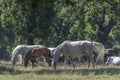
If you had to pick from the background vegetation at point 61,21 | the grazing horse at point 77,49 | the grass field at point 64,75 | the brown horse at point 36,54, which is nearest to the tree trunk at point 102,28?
the background vegetation at point 61,21

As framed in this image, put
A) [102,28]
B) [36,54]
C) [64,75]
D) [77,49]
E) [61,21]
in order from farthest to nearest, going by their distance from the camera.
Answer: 1. [61,21]
2. [102,28]
3. [36,54]
4. [77,49]
5. [64,75]

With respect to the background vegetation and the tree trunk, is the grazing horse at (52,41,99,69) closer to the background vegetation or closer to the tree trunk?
the background vegetation

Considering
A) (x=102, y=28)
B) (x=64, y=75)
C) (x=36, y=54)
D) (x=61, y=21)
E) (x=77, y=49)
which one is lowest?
(x=61, y=21)

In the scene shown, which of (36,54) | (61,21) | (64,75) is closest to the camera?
(64,75)

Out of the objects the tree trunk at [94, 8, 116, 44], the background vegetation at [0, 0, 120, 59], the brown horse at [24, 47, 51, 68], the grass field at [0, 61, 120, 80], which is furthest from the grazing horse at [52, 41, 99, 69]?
the tree trunk at [94, 8, 116, 44]

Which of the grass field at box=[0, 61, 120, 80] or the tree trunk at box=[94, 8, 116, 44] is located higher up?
the grass field at box=[0, 61, 120, 80]

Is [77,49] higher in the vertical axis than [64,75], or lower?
lower

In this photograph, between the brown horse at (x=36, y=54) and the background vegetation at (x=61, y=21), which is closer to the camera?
the brown horse at (x=36, y=54)

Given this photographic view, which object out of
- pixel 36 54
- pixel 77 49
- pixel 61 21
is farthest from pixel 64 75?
pixel 61 21

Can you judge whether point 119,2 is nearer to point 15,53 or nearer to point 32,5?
point 15,53

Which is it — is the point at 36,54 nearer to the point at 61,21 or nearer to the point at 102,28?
the point at 102,28

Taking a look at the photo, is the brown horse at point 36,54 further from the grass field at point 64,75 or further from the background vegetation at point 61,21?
the grass field at point 64,75

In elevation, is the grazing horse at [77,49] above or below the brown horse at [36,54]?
above

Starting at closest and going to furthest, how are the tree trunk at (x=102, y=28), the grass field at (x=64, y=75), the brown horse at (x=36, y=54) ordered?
the grass field at (x=64, y=75) < the brown horse at (x=36, y=54) < the tree trunk at (x=102, y=28)
